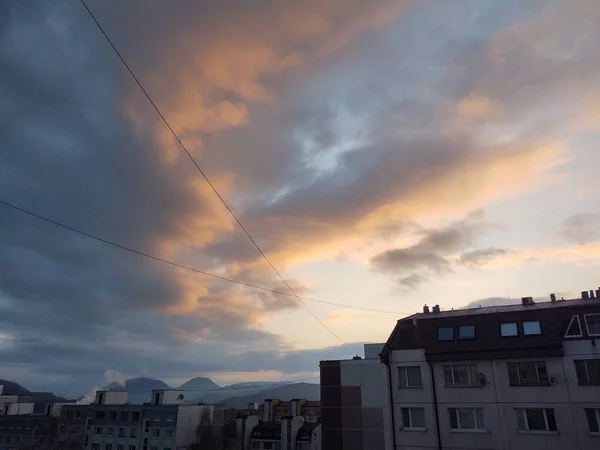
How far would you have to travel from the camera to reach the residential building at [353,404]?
3678 centimetres

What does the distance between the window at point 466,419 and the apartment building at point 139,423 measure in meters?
62.9

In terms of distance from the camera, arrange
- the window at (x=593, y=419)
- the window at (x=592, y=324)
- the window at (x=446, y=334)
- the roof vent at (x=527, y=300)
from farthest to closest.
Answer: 1. the roof vent at (x=527, y=300)
2. the window at (x=446, y=334)
3. the window at (x=592, y=324)
4. the window at (x=593, y=419)

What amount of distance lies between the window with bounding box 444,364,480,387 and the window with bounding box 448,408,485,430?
1846 millimetres

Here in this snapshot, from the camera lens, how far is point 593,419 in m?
27.2

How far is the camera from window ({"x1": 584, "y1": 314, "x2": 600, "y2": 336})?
2853 centimetres

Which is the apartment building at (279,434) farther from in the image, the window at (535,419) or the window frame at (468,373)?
the window at (535,419)

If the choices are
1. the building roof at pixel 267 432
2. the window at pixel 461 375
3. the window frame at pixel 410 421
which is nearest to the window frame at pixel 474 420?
the window at pixel 461 375

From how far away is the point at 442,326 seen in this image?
33.8m

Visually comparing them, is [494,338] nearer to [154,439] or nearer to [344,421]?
[344,421]

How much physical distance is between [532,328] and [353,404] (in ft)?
57.4

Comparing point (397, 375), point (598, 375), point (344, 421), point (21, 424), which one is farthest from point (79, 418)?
point (598, 375)

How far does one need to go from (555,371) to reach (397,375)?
451 inches

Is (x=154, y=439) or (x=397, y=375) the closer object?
(x=397, y=375)

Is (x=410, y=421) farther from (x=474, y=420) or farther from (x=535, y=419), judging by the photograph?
(x=535, y=419)
